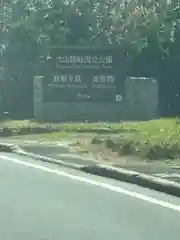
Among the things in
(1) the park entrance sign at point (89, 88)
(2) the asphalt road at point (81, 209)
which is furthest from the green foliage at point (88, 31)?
(2) the asphalt road at point (81, 209)

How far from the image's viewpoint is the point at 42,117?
3778 centimetres

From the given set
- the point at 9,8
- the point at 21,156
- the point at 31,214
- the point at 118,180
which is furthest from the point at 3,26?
the point at 31,214

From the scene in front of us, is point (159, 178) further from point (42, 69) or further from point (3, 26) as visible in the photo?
point (3, 26)

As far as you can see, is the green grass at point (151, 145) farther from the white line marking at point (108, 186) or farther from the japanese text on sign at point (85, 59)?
the japanese text on sign at point (85, 59)

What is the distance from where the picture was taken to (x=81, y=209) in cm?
1200

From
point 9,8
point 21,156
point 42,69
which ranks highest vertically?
point 9,8

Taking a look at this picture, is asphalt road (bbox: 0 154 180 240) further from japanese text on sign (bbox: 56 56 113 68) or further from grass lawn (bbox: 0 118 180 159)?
japanese text on sign (bbox: 56 56 113 68)

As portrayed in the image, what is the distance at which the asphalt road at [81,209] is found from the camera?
33.3 feet

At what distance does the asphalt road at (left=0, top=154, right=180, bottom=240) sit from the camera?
33.3 ft

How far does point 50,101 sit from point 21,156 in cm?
1663

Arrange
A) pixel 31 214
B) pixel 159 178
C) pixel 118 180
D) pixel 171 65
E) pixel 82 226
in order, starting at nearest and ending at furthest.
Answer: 1. pixel 82 226
2. pixel 31 214
3. pixel 159 178
4. pixel 118 180
5. pixel 171 65

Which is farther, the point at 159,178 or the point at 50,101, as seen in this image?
the point at 50,101

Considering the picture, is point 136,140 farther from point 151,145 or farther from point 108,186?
point 108,186

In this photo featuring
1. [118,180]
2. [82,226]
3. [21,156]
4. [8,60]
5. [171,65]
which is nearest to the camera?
[82,226]
